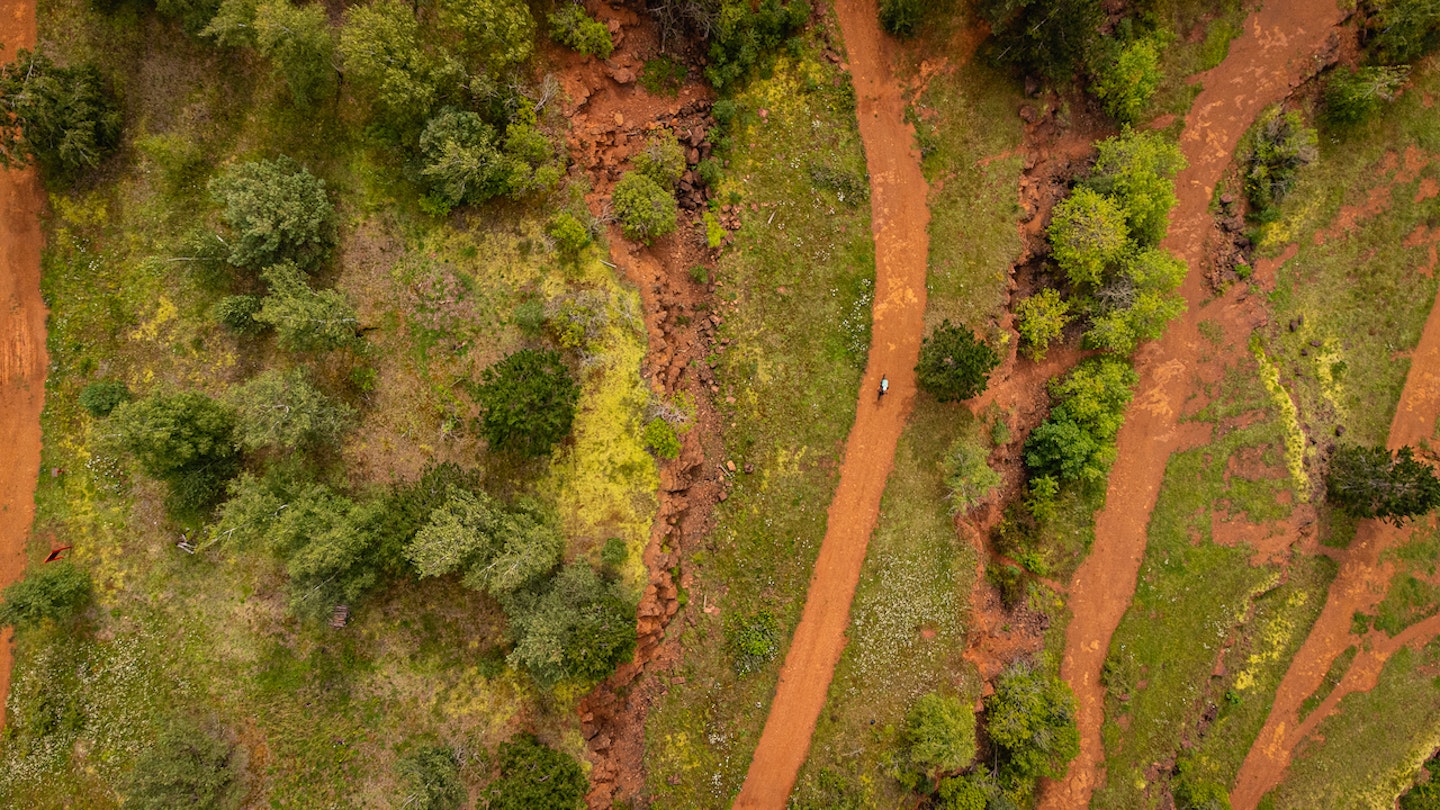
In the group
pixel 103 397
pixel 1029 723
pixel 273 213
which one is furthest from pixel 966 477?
pixel 103 397

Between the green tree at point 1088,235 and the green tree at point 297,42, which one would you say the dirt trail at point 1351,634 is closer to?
the green tree at point 1088,235

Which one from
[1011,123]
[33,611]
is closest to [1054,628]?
[1011,123]

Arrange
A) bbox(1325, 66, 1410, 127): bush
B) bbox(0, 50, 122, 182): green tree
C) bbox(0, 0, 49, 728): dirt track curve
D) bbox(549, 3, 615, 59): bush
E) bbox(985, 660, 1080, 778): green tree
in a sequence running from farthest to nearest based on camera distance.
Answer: bbox(1325, 66, 1410, 127): bush < bbox(985, 660, 1080, 778): green tree < bbox(549, 3, 615, 59): bush < bbox(0, 0, 49, 728): dirt track curve < bbox(0, 50, 122, 182): green tree

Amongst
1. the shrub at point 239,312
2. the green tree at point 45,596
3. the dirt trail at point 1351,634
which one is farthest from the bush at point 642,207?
the dirt trail at point 1351,634

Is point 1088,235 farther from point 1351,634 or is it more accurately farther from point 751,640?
point 1351,634

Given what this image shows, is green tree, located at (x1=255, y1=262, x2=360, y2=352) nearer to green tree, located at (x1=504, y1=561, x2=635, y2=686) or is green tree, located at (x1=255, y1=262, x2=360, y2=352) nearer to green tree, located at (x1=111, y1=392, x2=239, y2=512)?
green tree, located at (x1=111, y1=392, x2=239, y2=512)

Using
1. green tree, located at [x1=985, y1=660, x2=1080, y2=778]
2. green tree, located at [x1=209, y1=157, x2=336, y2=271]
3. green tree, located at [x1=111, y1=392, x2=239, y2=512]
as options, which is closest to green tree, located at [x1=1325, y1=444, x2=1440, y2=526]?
green tree, located at [x1=985, y1=660, x2=1080, y2=778]
